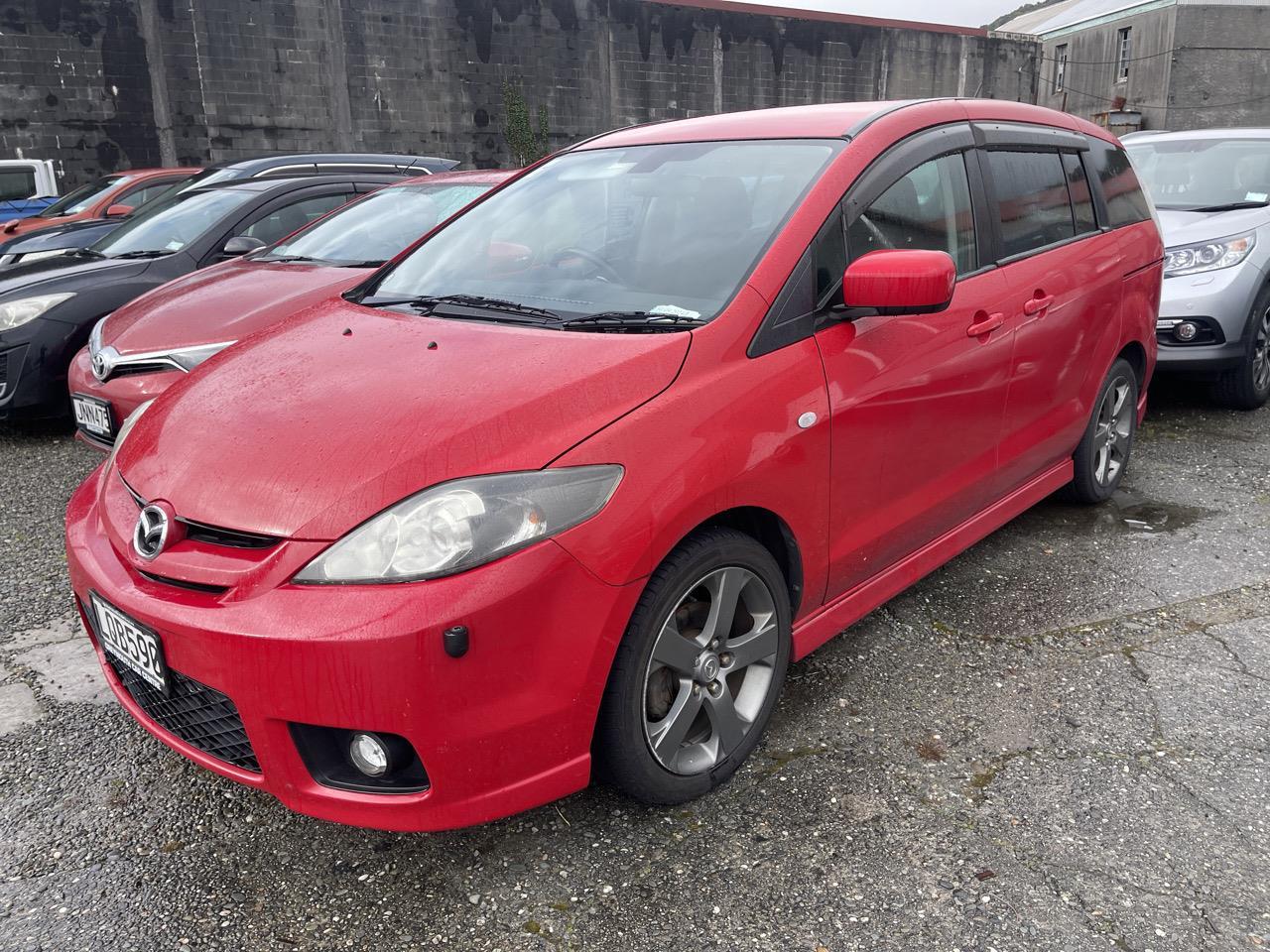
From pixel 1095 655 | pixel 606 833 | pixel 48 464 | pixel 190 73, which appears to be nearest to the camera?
pixel 606 833

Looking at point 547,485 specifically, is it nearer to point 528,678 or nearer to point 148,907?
point 528,678

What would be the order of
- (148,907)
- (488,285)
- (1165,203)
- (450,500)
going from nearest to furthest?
(450,500) < (148,907) < (488,285) < (1165,203)

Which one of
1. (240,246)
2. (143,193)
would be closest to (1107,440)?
(240,246)

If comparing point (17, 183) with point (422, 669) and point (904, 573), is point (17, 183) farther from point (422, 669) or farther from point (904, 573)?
point (422, 669)

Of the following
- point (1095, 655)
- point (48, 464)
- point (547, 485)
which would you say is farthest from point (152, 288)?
point (1095, 655)

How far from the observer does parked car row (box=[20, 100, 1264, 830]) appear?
1.84 metres

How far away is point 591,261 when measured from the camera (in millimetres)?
2713

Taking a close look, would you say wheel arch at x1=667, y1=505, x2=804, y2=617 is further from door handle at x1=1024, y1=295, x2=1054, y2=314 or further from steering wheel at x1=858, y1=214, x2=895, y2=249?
door handle at x1=1024, y1=295, x2=1054, y2=314

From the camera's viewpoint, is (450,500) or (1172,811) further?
(1172,811)

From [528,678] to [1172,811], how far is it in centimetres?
158

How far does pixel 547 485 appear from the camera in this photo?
1887mm

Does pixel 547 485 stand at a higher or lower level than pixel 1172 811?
higher

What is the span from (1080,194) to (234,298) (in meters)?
3.90

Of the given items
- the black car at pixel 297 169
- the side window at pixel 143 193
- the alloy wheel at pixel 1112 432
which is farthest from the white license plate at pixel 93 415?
the side window at pixel 143 193
